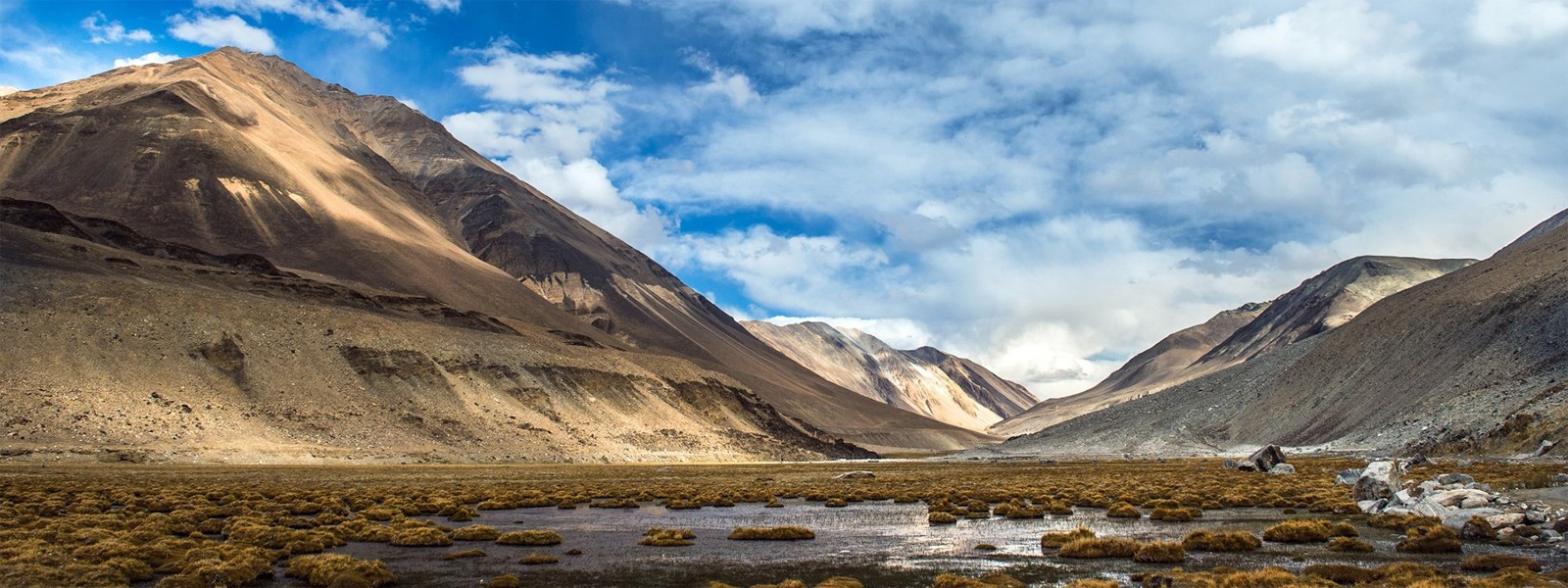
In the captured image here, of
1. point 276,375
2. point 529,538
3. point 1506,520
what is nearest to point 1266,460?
point 1506,520

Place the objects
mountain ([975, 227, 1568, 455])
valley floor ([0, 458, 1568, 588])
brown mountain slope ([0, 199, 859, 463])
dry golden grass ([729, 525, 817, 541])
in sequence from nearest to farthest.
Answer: valley floor ([0, 458, 1568, 588]), dry golden grass ([729, 525, 817, 541]), mountain ([975, 227, 1568, 455]), brown mountain slope ([0, 199, 859, 463])

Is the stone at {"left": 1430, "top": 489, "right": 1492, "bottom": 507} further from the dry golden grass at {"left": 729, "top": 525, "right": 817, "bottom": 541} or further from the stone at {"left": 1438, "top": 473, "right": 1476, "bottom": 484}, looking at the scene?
the dry golden grass at {"left": 729, "top": 525, "right": 817, "bottom": 541}

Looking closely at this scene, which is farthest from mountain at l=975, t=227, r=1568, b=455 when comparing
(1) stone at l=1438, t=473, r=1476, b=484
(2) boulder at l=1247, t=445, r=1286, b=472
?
(1) stone at l=1438, t=473, r=1476, b=484

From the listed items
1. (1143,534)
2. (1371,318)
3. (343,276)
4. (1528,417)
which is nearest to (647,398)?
(343,276)

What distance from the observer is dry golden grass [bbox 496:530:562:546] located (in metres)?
28.6

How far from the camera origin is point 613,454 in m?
122

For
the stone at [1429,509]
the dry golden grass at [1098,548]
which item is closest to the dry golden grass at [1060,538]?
the dry golden grass at [1098,548]

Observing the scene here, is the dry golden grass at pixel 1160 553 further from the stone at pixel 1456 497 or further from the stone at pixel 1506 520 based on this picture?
the stone at pixel 1456 497

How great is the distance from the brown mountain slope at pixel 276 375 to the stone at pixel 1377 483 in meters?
85.6

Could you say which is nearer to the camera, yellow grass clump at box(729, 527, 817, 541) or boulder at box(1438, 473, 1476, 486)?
yellow grass clump at box(729, 527, 817, 541)

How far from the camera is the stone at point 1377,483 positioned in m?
34.1

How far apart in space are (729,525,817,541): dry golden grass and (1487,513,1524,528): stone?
1885cm

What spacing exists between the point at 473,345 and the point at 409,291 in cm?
5826

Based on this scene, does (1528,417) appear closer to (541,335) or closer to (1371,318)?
(1371,318)
